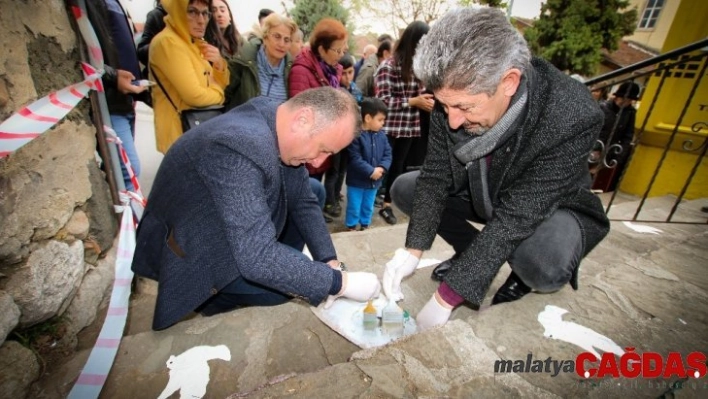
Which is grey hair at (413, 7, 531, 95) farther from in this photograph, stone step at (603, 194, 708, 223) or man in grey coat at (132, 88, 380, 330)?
stone step at (603, 194, 708, 223)

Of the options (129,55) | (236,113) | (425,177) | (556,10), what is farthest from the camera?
(556,10)

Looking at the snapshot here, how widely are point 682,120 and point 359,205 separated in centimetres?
433

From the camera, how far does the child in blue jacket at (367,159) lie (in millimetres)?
3170

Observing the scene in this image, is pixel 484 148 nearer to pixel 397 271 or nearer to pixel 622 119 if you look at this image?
pixel 397 271

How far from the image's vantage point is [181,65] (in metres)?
2.21

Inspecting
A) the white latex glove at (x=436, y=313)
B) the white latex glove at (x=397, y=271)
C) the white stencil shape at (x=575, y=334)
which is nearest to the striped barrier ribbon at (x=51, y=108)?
the white latex glove at (x=397, y=271)

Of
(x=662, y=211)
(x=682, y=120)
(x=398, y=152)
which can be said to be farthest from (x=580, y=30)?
(x=398, y=152)

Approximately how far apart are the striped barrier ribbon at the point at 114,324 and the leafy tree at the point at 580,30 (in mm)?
12102

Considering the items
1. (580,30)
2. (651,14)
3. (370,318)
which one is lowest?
(370,318)

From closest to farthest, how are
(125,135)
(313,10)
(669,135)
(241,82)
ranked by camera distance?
(125,135), (241,82), (669,135), (313,10)

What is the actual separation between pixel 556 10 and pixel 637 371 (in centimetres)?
1340

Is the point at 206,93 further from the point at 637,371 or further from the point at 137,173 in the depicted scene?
the point at 637,371

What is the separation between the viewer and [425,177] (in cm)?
186

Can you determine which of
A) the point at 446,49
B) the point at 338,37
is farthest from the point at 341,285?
the point at 338,37
